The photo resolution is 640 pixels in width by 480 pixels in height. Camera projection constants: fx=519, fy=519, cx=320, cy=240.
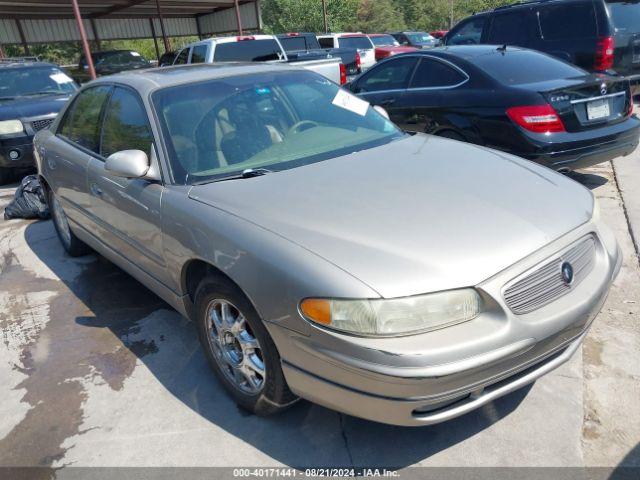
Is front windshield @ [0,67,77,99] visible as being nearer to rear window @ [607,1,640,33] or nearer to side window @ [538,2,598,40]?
side window @ [538,2,598,40]

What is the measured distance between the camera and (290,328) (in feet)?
6.75

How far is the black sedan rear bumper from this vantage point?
14.5 ft

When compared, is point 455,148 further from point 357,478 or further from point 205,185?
point 357,478

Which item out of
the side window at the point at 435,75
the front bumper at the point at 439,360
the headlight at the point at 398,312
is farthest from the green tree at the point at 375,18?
the headlight at the point at 398,312

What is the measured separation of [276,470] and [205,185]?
1.41 meters

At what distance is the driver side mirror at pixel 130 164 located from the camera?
9.04ft

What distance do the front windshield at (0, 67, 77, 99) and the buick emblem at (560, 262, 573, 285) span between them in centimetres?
833

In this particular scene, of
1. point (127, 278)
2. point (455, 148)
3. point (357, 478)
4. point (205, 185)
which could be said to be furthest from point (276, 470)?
point (127, 278)

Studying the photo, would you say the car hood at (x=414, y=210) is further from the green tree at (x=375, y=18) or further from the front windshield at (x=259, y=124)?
the green tree at (x=375, y=18)

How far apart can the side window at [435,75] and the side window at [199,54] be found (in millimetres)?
5476

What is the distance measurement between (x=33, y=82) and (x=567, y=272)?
28.8 feet

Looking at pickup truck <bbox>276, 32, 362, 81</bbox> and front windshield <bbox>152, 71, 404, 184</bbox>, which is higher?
front windshield <bbox>152, 71, 404, 184</bbox>

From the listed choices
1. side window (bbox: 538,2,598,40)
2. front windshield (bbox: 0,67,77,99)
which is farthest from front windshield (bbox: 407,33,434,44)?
front windshield (bbox: 0,67,77,99)

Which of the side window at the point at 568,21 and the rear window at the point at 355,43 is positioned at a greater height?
the side window at the point at 568,21
